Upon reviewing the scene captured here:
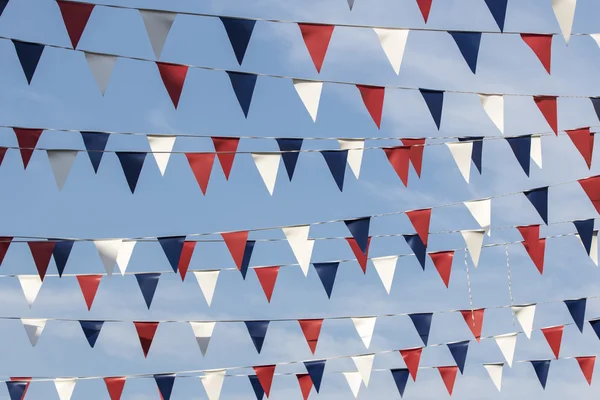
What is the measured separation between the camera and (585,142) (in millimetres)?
7469

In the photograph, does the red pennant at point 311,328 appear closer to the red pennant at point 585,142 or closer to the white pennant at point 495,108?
the white pennant at point 495,108

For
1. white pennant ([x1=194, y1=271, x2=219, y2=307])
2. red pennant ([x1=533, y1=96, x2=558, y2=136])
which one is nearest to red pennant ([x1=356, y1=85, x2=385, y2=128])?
red pennant ([x1=533, y1=96, x2=558, y2=136])

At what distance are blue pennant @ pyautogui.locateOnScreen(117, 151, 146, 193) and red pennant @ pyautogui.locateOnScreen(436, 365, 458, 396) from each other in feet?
13.9

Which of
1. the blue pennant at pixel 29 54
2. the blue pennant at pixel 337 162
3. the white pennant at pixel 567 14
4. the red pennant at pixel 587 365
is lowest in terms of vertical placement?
the red pennant at pixel 587 365

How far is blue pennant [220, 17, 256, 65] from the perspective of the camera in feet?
21.6

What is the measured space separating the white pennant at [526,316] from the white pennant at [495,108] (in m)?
2.40

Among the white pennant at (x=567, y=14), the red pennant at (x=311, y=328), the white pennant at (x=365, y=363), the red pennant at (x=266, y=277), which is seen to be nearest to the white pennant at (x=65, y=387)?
the red pennant at (x=266, y=277)

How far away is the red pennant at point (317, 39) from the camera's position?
674 centimetres

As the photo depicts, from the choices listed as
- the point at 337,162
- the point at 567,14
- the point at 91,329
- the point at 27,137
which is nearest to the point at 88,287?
the point at 91,329

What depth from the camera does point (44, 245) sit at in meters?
8.09

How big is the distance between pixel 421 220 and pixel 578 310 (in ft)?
7.58

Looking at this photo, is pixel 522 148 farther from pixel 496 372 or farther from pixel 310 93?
pixel 496 372

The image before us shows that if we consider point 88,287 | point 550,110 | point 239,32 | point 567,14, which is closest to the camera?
point 567,14

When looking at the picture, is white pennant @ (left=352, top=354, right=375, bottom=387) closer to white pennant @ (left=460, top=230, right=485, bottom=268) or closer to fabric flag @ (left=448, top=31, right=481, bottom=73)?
white pennant @ (left=460, top=230, right=485, bottom=268)
